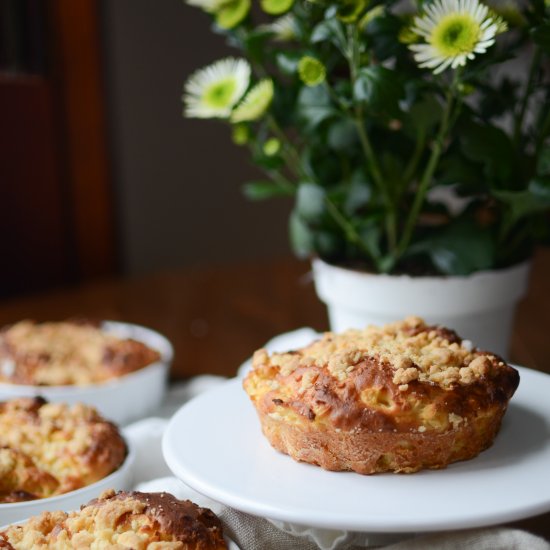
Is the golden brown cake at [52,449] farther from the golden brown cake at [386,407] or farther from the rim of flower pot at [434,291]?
the rim of flower pot at [434,291]

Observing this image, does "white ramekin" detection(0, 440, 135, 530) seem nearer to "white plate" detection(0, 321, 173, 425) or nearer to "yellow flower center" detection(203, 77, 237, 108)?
"white plate" detection(0, 321, 173, 425)

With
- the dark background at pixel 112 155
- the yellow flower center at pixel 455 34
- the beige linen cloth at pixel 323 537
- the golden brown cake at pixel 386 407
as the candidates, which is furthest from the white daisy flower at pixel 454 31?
the dark background at pixel 112 155

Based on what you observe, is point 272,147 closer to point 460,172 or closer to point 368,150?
point 368,150

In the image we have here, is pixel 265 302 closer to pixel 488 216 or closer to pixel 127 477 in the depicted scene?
pixel 488 216

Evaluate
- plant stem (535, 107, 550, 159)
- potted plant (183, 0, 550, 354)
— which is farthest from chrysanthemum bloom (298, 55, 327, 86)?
plant stem (535, 107, 550, 159)

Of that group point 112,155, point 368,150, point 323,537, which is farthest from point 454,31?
point 112,155
